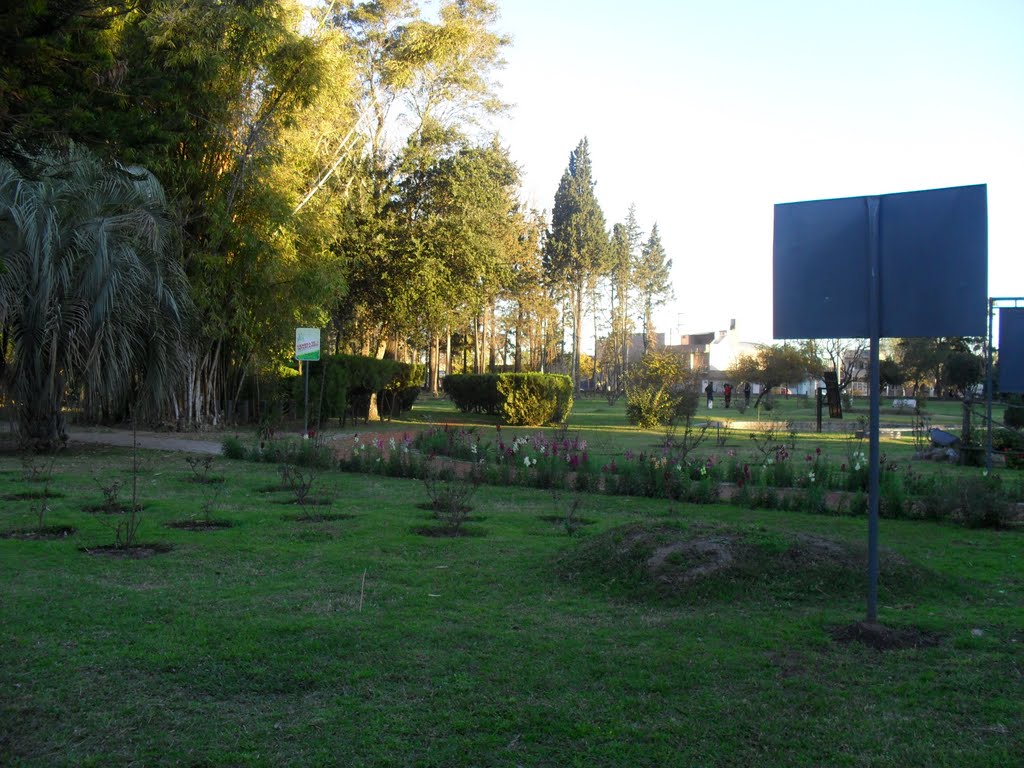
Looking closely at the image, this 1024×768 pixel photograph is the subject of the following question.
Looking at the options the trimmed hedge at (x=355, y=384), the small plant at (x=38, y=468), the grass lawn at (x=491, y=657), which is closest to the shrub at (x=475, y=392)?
the trimmed hedge at (x=355, y=384)

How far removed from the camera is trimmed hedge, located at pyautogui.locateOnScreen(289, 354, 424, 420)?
73.2 ft

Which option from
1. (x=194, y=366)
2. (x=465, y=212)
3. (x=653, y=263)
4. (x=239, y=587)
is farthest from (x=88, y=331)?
(x=653, y=263)

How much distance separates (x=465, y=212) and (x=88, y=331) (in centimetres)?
1642

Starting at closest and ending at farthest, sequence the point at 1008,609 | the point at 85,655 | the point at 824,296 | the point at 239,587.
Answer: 1. the point at 85,655
2. the point at 824,296
3. the point at 1008,609
4. the point at 239,587

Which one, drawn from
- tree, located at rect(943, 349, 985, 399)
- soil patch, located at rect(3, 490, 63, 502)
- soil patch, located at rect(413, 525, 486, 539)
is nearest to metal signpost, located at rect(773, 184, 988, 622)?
soil patch, located at rect(413, 525, 486, 539)

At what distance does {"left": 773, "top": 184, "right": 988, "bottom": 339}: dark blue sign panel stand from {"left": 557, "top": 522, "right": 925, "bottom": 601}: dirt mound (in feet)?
5.34

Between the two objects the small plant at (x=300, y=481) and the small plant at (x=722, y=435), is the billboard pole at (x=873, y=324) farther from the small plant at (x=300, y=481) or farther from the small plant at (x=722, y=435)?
the small plant at (x=722, y=435)

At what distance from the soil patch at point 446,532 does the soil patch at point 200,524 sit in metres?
1.84

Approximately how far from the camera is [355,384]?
24156 millimetres

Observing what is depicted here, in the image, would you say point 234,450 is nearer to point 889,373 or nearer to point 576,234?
point 889,373

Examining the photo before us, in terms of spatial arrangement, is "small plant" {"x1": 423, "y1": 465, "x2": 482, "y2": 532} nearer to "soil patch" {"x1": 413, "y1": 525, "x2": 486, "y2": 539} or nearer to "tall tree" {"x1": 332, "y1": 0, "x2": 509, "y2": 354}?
"soil patch" {"x1": 413, "y1": 525, "x2": 486, "y2": 539}

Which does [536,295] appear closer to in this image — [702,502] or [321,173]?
[321,173]

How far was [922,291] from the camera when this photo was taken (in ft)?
14.7

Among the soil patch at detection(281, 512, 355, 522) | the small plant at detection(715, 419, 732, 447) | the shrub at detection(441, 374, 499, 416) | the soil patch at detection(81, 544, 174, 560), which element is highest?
the shrub at detection(441, 374, 499, 416)
